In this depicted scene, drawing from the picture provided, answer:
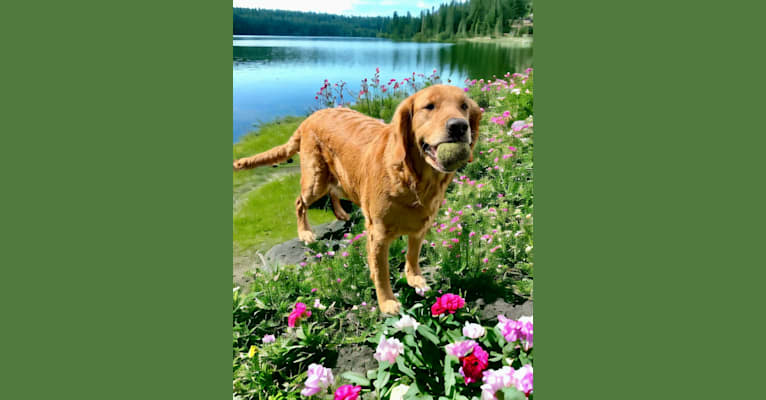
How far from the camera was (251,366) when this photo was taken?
122 inches

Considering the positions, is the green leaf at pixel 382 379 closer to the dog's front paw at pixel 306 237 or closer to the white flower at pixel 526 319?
the white flower at pixel 526 319

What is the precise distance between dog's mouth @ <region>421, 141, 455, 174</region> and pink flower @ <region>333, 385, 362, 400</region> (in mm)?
1326

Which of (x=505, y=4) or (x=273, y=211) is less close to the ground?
(x=505, y=4)

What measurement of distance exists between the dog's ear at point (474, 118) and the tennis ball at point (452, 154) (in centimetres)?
20

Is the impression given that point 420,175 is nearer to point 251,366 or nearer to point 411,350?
point 411,350

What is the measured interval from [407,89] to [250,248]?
143 centimetres

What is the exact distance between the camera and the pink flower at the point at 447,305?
3090 mm

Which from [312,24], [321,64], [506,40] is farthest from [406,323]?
[312,24]

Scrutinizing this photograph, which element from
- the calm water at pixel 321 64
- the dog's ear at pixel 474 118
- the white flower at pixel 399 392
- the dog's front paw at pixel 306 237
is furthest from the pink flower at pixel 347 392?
the calm water at pixel 321 64

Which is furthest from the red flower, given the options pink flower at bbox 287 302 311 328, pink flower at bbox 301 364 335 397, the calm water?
the calm water

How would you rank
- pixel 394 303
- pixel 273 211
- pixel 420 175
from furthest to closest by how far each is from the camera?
pixel 273 211
pixel 394 303
pixel 420 175

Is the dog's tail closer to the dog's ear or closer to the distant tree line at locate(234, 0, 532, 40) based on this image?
the distant tree line at locate(234, 0, 532, 40)

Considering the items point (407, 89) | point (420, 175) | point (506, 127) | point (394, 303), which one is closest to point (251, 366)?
point (394, 303)

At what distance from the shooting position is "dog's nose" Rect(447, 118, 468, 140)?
2.63m
